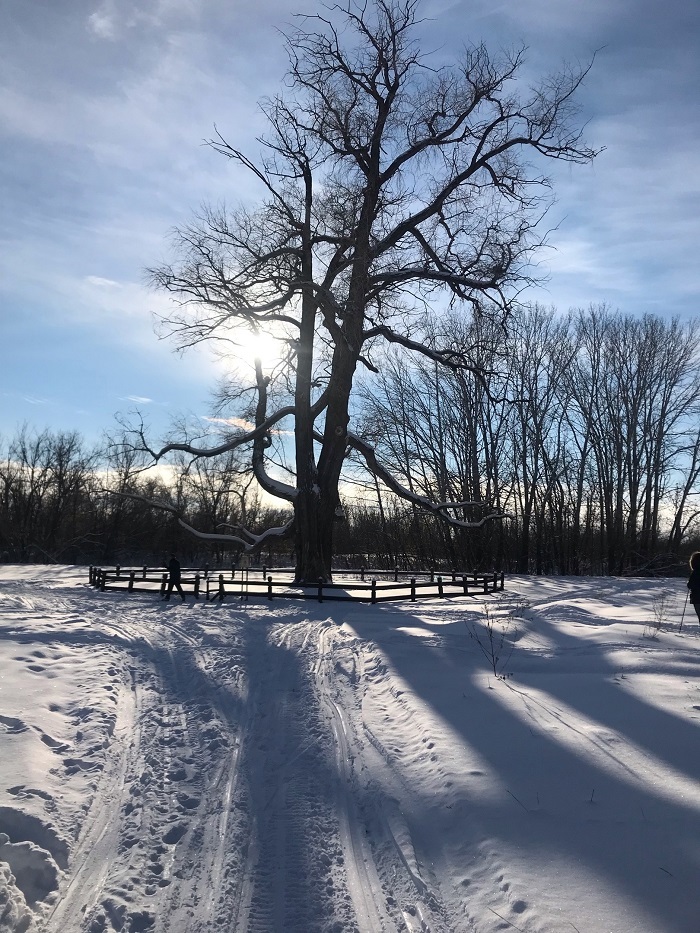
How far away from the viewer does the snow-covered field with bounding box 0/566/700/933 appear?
159 inches

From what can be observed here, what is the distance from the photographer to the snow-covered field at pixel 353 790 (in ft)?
13.3

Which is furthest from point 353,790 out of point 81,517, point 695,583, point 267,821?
point 81,517

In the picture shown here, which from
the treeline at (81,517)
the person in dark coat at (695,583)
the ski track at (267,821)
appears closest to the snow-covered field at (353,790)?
the ski track at (267,821)

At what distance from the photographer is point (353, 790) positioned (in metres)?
5.93

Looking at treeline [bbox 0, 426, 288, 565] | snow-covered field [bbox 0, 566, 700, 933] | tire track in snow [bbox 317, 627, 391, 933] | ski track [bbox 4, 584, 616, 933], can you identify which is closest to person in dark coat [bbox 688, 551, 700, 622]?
snow-covered field [bbox 0, 566, 700, 933]

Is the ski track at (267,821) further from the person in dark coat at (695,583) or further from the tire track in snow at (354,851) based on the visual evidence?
the person in dark coat at (695,583)

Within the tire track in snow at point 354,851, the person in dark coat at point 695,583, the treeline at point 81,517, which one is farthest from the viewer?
the treeline at point 81,517

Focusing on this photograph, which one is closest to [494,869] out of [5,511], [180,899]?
[180,899]

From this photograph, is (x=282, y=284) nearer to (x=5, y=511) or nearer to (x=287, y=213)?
(x=287, y=213)

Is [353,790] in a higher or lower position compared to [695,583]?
lower

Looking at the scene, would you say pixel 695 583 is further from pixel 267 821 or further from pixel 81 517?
pixel 81 517

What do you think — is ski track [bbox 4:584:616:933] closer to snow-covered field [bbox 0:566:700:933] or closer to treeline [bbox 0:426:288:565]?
snow-covered field [bbox 0:566:700:933]

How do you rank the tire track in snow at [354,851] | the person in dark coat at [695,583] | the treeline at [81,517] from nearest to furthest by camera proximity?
the tire track in snow at [354,851]
the person in dark coat at [695,583]
the treeline at [81,517]

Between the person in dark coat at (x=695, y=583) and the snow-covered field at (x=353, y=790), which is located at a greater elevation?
the person in dark coat at (x=695, y=583)
